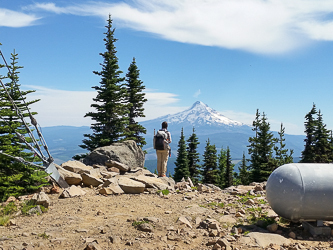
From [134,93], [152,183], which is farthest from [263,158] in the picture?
[152,183]

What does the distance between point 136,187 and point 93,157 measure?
269 inches

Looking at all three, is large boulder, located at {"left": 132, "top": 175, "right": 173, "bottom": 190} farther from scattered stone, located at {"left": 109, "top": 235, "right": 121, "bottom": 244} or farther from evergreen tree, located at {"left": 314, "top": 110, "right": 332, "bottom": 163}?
evergreen tree, located at {"left": 314, "top": 110, "right": 332, "bottom": 163}

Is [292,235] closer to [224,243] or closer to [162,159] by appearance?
[224,243]

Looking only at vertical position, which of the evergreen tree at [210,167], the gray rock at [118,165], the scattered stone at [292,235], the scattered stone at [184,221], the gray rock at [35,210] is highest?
the gray rock at [118,165]

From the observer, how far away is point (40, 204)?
962cm

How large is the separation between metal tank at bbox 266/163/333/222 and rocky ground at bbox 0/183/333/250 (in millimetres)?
611

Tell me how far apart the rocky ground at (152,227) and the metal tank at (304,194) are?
0.61m

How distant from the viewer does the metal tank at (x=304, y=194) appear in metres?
7.61

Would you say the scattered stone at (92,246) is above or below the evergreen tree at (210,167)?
above

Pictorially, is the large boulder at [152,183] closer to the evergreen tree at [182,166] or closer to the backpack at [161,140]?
the backpack at [161,140]

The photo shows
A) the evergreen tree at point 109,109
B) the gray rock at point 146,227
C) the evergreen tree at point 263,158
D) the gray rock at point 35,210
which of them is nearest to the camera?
the gray rock at point 146,227

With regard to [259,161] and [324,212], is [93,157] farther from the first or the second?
[259,161]

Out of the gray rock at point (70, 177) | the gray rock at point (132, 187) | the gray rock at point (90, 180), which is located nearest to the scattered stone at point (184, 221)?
the gray rock at point (132, 187)

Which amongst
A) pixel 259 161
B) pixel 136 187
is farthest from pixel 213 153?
pixel 136 187
